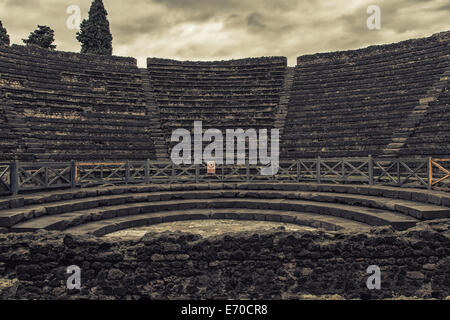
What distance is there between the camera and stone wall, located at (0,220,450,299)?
512 cm

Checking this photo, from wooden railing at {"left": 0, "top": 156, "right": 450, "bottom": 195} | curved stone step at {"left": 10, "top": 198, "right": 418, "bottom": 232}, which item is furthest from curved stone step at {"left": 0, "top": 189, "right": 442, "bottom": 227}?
wooden railing at {"left": 0, "top": 156, "right": 450, "bottom": 195}

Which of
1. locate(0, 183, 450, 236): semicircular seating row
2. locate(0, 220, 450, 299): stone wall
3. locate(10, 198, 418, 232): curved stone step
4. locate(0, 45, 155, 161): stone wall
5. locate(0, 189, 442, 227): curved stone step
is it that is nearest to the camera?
locate(0, 220, 450, 299): stone wall

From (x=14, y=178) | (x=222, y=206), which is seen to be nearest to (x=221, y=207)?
(x=222, y=206)

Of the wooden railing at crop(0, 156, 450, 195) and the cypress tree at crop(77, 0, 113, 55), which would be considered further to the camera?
the cypress tree at crop(77, 0, 113, 55)

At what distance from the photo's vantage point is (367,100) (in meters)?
17.4

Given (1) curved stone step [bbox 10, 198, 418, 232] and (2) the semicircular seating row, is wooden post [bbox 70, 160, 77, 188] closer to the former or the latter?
(2) the semicircular seating row

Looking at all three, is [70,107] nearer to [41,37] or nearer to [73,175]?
[73,175]

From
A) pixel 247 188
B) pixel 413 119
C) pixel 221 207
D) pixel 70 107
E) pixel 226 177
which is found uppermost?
pixel 70 107

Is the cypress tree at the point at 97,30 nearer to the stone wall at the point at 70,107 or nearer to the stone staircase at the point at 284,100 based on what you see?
the stone wall at the point at 70,107

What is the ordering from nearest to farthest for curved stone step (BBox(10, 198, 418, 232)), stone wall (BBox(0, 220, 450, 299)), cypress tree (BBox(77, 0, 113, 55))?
stone wall (BBox(0, 220, 450, 299))
curved stone step (BBox(10, 198, 418, 232))
cypress tree (BBox(77, 0, 113, 55))

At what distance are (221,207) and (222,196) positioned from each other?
774 millimetres

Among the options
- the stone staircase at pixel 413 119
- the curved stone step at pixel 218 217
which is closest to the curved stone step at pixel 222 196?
the curved stone step at pixel 218 217

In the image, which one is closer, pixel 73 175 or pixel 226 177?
pixel 73 175

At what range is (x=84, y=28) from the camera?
3189 centimetres
